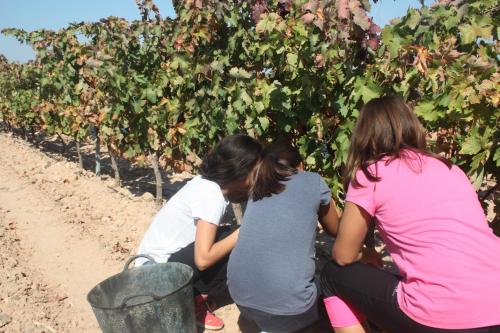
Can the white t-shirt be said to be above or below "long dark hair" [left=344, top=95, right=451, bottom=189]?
below

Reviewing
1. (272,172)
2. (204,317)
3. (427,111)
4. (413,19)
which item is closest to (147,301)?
(204,317)

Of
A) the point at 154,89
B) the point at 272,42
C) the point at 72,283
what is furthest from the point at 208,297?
the point at 154,89

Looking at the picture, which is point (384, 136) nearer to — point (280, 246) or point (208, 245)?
point (280, 246)

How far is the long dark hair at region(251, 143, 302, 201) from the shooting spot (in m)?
2.06

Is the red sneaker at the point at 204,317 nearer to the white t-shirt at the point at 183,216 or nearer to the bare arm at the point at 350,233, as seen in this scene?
the white t-shirt at the point at 183,216

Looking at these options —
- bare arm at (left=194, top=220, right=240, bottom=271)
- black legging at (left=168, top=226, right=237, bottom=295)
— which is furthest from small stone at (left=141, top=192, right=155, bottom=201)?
bare arm at (left=194, top=220, right=240, bottom=271)

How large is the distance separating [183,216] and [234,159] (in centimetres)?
59

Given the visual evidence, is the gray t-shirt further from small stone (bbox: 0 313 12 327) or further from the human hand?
small stone (bbox: 0 313 12 327)

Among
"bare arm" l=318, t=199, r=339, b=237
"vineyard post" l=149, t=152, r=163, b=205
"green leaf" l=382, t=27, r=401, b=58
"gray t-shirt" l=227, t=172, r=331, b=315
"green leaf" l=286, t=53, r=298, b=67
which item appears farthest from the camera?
"vineyard post" l=149, t=152, r=163, b=205

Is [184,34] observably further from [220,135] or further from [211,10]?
[220,135]

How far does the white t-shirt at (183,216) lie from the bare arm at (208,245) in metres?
0.04

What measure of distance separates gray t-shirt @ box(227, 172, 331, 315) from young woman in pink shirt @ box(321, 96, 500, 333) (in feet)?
0.55

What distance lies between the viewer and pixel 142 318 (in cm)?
226

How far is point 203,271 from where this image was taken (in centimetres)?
278
